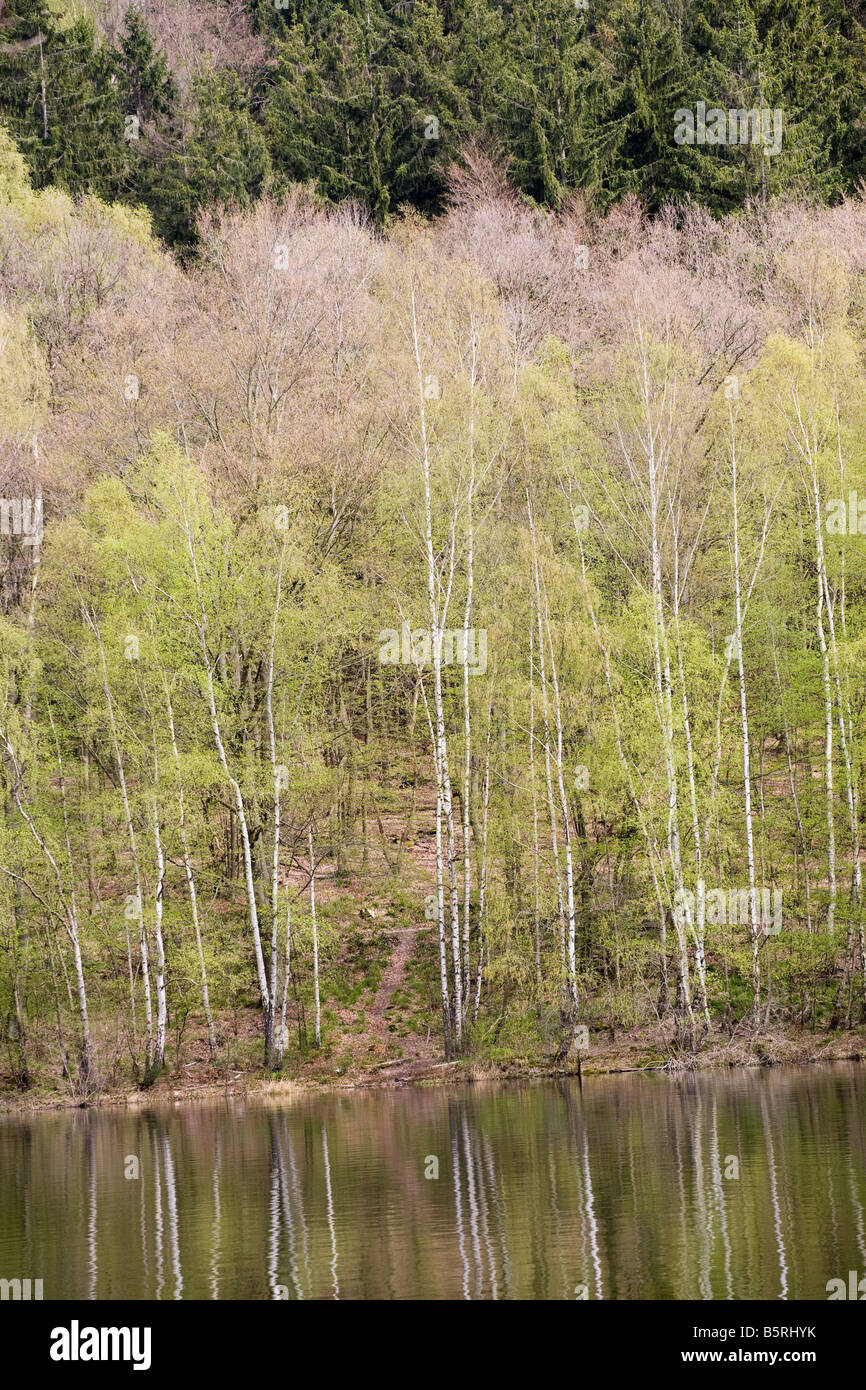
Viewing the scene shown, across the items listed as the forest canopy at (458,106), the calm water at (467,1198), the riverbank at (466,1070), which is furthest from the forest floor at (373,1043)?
the forest canopy at (458,106)

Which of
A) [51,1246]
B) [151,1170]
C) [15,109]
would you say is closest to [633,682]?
[151,1170]

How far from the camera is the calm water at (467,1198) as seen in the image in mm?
11023

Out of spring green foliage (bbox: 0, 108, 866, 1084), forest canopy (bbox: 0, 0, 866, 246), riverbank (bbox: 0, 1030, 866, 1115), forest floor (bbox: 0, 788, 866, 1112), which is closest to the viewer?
riverbank (bbox: 0, 1030, 866, 1115)

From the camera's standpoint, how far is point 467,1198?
14906 millimetres

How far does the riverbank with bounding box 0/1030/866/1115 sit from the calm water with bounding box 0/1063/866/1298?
2.86 meters

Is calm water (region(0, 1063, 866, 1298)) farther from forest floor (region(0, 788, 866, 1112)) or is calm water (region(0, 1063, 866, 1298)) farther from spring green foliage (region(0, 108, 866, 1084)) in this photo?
spring green foliage (region(0, 108, 866, 1084))

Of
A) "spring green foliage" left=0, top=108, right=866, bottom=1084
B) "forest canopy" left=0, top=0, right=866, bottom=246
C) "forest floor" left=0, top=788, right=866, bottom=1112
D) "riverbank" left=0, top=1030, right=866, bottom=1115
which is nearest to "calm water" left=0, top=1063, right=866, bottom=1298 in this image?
"riverbank" left=0, top=1030, right=866, bottom=1115

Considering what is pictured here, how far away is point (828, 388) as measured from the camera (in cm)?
3070

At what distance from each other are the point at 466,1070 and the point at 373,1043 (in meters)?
2.84

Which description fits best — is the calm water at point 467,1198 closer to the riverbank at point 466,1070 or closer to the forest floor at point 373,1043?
the riverbank at point 466,1070

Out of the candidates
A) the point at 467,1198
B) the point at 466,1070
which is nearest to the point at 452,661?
the point at 466,1070

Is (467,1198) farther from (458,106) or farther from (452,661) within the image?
(458,106)

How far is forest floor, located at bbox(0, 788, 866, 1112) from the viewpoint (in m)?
28.0

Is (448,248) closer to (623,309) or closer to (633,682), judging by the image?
(623,309)
